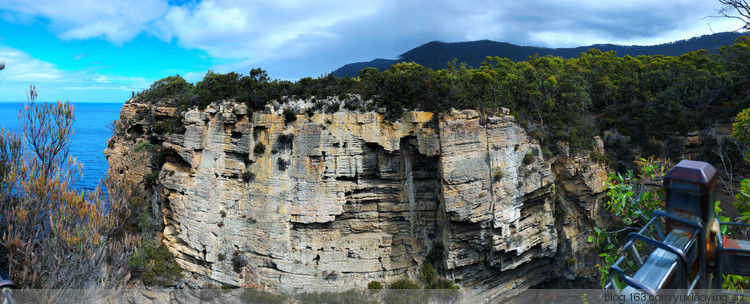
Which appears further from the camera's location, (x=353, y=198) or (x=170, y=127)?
(x=170, y=127)

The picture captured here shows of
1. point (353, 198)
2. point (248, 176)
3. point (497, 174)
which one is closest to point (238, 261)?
point (248, 176)

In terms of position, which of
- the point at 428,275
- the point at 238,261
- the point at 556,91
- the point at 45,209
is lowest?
the point at 428,275

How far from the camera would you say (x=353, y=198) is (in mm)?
19922

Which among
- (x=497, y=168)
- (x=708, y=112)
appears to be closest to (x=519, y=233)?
(x=497, y=168)

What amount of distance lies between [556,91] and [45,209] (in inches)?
1052

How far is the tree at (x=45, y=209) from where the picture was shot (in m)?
12.9

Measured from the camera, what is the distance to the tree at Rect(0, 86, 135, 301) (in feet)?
42.2

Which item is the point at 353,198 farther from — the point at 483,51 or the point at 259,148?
the point at 483,51

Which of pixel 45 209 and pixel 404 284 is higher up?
pixel 45 209

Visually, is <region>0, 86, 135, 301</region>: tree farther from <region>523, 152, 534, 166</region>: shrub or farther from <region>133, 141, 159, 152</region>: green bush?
<region>523, 152, 534, 166</region>: shrub

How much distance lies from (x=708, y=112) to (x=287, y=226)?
26772mm

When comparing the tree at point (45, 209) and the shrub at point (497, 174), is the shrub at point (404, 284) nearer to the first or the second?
the shrub at point (497, 174)

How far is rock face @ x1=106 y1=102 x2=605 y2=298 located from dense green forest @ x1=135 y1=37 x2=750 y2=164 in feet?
3.99

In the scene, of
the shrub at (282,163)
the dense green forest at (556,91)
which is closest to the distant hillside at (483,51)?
the dense green forest at (556,91)
